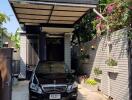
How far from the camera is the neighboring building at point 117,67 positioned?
934cm

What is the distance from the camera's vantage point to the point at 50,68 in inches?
454

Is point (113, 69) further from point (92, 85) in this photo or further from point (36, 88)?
point (92, 85)

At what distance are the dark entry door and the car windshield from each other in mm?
6963

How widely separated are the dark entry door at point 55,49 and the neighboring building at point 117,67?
18.2ft

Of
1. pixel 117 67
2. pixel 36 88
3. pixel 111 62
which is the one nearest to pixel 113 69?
pixel 111 62

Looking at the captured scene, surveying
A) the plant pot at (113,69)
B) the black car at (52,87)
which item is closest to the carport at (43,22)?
the plant pot at (113,69)

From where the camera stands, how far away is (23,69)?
1825 cm

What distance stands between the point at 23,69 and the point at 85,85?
5.35 metres

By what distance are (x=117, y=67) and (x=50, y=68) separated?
9.17ft

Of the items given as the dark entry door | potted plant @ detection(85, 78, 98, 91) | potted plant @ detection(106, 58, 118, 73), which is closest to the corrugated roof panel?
potted plant @ detection(85, 78, 98, 91)

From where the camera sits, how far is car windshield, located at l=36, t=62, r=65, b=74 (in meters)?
11.3

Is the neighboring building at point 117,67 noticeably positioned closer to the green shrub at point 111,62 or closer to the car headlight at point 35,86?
the green shrub at point 111,62

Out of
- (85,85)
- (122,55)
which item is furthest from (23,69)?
(122,55)

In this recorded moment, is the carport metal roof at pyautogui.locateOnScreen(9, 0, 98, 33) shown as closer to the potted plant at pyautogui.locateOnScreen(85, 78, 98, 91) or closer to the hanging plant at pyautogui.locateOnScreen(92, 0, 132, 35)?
the hanging plant at pyautogui.locateOnScreen(92, 0, 132, 35)
